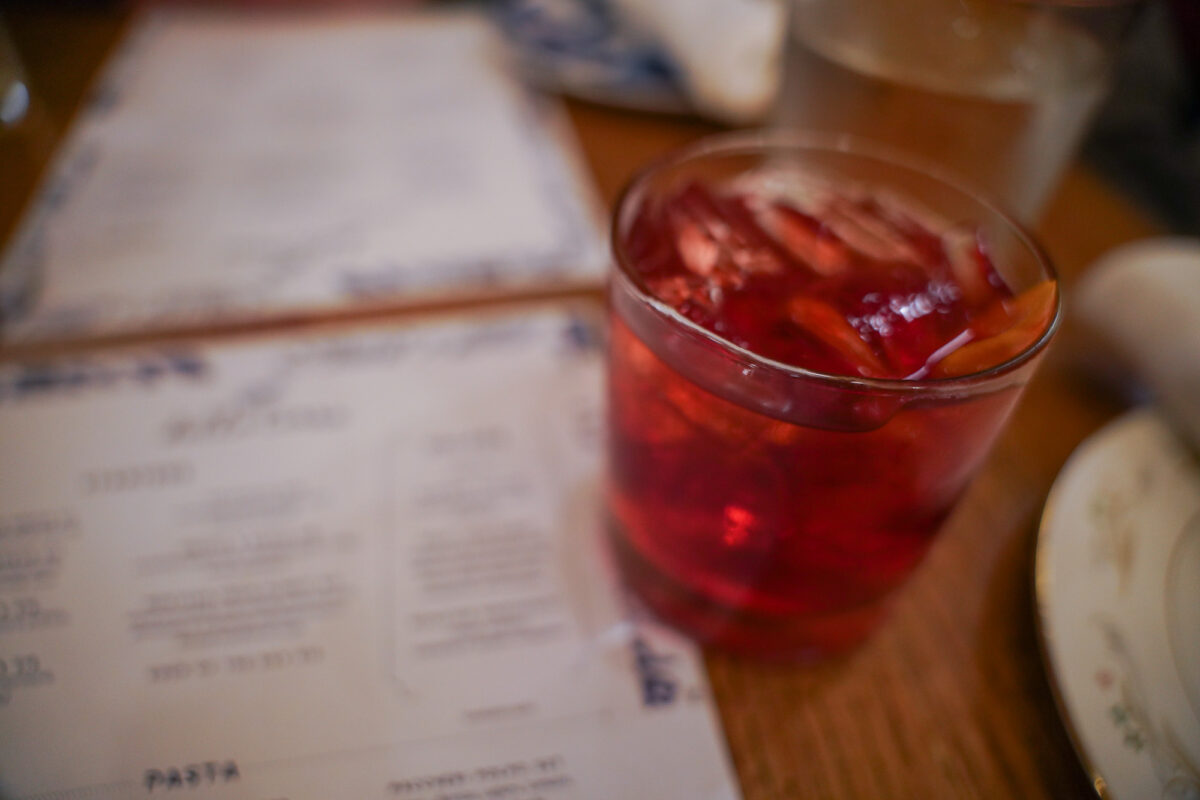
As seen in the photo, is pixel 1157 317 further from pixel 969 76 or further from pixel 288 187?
pixel 288 187

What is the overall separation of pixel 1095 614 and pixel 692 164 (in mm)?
281

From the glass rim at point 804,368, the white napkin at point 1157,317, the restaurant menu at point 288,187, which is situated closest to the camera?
the glass rim at point 804,368

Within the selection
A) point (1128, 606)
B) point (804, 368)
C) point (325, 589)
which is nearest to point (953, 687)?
point (1128, 606)

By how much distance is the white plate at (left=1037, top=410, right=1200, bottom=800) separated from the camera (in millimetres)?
292

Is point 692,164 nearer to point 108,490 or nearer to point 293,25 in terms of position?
point 108,490

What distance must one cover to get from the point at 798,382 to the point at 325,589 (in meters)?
0.25

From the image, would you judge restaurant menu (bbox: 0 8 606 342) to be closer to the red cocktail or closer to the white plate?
the red cocktail

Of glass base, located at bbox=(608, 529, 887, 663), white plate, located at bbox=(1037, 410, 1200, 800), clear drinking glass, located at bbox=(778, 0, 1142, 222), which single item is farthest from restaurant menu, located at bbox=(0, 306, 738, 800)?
clear drinking glass, located at bbox=(778, 0, 1142, 222)

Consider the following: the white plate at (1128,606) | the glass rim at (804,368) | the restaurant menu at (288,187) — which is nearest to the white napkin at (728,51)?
the restaurant menu at (288,187)

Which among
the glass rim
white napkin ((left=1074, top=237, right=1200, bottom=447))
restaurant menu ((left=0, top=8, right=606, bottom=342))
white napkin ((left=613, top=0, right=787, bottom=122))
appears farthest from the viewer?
white napkin ((left=613, top=0, right=787, bottom=122))

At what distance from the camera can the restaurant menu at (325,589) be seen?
0.30 meters

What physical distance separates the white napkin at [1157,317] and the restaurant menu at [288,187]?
34cm

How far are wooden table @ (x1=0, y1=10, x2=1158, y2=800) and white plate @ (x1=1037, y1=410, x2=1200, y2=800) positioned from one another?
25 mm

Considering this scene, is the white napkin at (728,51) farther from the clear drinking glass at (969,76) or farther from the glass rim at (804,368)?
the glass rim at (804,368)
